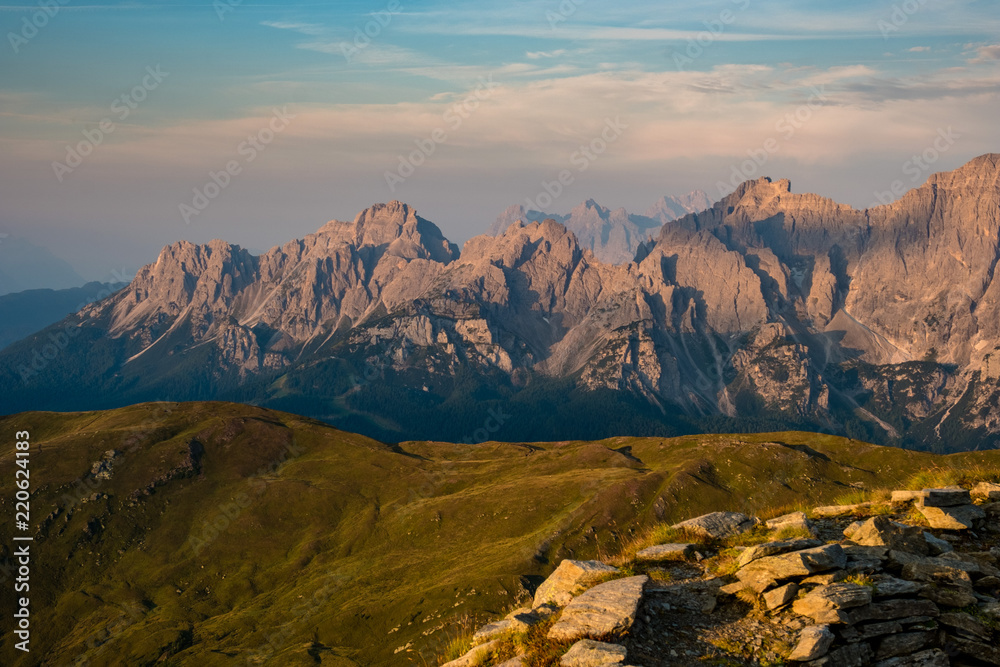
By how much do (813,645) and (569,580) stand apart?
316 inches

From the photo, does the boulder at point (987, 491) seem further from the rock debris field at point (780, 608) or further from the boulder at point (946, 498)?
the rock debris field at point (780, 608)

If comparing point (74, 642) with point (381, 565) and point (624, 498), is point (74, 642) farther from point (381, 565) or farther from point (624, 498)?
point (624, 498)

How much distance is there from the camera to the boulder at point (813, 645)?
1834 centimetres

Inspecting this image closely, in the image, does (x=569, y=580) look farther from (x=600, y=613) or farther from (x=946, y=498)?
(x=946, y=498)

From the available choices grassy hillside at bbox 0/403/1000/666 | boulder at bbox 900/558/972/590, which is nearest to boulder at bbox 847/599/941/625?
boulder at bbox 900/558/972/590

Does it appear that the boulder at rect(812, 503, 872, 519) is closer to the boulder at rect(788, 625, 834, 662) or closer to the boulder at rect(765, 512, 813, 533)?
the boulder at rect(765, 512, 813, 533)

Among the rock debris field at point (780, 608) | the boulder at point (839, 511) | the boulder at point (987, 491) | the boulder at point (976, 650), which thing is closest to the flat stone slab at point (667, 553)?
the rock debris field at point (780, 608)

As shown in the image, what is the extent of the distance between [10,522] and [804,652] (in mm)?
208294

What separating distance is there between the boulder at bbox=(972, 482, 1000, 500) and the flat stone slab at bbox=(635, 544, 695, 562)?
13.1m

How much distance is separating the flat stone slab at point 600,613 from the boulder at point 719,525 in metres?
6.54

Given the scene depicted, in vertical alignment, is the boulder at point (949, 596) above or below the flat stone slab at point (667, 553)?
above

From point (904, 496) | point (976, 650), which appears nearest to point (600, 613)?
point (976, 650)

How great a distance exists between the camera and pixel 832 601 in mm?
19703

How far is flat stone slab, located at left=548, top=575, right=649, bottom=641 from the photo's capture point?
19.1 metres
